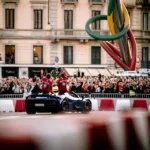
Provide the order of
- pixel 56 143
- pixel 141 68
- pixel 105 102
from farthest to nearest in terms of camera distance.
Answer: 1. pixel 141 68
2. pixel 105 102
3. pixel 56 143

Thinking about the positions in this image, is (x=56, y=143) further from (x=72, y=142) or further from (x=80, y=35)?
(x=80, y=35)

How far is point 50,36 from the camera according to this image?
5322cm

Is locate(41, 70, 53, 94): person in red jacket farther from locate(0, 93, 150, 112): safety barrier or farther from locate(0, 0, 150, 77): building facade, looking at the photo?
locate(0, 0, 150, 77): building facade

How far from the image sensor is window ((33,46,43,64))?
2073 inches

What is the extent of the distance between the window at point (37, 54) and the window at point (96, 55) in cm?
476

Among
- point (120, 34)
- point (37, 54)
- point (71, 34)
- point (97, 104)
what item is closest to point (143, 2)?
point (71, 34)

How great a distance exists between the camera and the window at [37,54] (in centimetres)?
5266

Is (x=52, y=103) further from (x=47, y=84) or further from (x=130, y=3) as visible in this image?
(x=130, y=3)

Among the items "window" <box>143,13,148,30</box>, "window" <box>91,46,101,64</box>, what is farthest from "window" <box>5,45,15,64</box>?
"window" <box>143,13,148,30</box>

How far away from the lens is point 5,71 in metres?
51.3

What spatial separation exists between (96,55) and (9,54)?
26.4 feet

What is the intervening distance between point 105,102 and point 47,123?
23.8m

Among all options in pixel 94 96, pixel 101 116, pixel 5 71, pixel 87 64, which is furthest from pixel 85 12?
pixel 101 116

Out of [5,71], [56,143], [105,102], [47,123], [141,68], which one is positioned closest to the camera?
[56,143]
